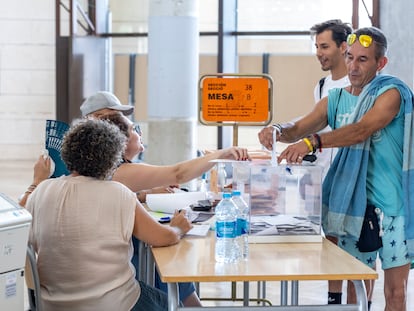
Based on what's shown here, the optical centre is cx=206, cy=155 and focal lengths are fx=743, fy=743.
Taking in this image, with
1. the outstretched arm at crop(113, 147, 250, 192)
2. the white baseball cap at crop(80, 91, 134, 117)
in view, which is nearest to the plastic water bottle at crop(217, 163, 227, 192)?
the outstretched arm at crop(113, 147, 250, 192)

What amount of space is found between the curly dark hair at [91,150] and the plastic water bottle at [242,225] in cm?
46

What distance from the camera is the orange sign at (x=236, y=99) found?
3543 millimetres

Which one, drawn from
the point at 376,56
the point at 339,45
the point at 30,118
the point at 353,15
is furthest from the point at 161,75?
the point at 30,118

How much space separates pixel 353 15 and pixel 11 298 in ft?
21.8

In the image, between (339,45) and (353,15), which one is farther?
(353,15)

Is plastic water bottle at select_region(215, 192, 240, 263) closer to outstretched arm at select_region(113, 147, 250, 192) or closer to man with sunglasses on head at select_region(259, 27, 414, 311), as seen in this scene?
man with sunglasses on head at select_region(259, 27, 414, 311)

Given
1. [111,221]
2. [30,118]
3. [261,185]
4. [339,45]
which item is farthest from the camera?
[30,118]

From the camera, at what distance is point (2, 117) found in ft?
42.5

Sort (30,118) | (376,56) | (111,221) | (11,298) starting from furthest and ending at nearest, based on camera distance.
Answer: (30,118), (376,56), (111,221), (11,298)

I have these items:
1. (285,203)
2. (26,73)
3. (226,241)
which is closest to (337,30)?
(285,203)

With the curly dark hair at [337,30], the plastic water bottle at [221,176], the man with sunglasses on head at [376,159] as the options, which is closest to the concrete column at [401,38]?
the curly dark hair at [337,30]

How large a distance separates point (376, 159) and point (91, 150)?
45.2 inches

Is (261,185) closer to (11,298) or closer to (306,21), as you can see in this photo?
(11,298)

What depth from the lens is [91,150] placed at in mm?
2410
